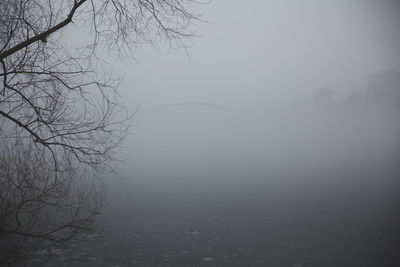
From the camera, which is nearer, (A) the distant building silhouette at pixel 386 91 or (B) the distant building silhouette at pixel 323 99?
(A) the distant building silhouette at pixel 386 91

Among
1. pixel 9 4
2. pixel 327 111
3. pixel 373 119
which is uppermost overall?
pixel 327 111

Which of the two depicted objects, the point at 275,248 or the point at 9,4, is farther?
the point at 275,248

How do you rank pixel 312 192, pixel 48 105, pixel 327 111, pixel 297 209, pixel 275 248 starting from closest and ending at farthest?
pixel 48 105
pixel 275 248
pixel 297 209
pixel 312 192
pixel 327 111

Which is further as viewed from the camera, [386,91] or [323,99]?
[323,99]

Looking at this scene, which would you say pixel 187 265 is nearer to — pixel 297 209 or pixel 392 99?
pixel 297 209

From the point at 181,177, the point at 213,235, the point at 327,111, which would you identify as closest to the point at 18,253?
the point at 213,235

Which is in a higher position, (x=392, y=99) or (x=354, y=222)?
(x=392, y=99)

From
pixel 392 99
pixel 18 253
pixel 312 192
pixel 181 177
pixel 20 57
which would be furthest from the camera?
pixel 392 99

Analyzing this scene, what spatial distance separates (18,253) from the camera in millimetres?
6355

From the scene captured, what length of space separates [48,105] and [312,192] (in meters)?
20.2

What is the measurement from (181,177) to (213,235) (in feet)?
51.8

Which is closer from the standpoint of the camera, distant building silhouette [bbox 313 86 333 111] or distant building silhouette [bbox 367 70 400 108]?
distant building silhouette [bbox 367 70 400 108]

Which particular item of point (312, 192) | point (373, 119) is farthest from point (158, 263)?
point (373, 119)

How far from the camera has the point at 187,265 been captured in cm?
1020
